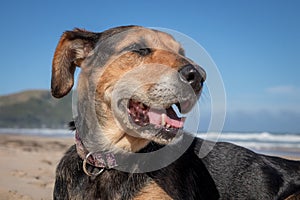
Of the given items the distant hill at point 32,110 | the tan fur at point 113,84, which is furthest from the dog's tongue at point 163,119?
the distant hill at point 32,110

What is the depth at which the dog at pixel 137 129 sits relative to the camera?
4695 millimetres

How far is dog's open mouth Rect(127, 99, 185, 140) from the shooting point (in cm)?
464

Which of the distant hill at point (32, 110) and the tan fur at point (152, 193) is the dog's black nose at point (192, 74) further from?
the distant hill at point (32, 110)

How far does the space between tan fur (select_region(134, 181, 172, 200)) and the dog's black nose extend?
4.00ft

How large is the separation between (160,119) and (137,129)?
29 cm

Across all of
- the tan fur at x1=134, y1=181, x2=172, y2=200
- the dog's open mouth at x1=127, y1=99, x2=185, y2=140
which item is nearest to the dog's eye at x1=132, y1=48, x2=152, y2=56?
the dog's open mouth at x1=127, y1=99, x2=185, y2=140

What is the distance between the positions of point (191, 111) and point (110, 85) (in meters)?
0.98

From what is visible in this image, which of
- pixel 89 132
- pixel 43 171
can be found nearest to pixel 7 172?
pixel 43 171

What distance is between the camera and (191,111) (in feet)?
15.9

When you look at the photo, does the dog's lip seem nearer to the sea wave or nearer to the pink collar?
the pink collar

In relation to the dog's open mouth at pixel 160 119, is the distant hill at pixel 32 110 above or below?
below

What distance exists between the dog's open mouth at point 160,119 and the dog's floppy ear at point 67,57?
39.3 inches

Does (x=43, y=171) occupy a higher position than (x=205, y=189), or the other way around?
(x=205, y=189)

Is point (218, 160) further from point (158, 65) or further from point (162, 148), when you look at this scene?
point (158, 65)
